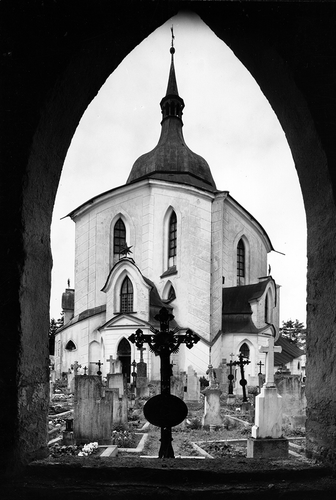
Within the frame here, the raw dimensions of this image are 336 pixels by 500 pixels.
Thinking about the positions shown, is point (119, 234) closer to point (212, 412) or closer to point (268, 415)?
point (212, 412)

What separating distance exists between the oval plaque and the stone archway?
1767 millimetres

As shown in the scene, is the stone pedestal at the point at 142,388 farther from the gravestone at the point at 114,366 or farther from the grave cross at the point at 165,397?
the grave cross at the point at 165,397

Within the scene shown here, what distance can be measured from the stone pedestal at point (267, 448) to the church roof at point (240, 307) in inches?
786

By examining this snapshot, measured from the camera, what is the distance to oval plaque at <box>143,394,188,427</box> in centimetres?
388

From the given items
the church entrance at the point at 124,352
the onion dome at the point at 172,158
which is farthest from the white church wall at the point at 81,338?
the onion dome at the point at 172,158

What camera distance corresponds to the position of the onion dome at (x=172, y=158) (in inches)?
1223

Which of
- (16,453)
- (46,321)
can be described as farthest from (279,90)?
(16,453)

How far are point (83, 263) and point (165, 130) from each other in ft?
42.1

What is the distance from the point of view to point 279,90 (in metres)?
2.38

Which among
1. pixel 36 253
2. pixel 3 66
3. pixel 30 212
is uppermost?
pixel 3 66

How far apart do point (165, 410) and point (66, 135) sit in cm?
269

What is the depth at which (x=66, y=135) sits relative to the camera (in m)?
2.38

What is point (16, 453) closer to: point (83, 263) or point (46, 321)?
point (46, 321)

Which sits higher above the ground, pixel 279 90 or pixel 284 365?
pixel 279 90
